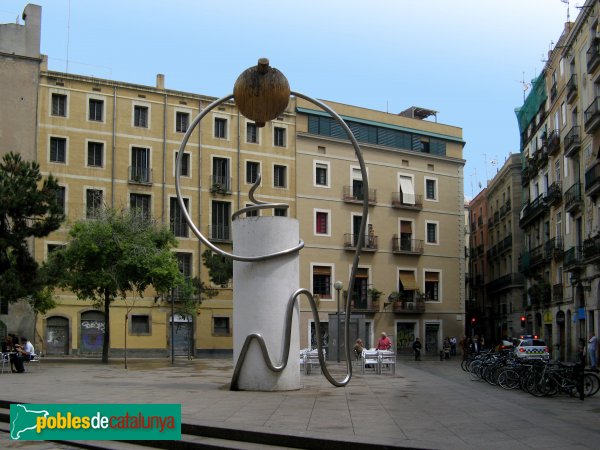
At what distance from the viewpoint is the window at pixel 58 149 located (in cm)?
4338

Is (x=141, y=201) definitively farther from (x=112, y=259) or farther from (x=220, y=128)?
(x=112, y=259)

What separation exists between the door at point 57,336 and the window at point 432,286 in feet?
82.6

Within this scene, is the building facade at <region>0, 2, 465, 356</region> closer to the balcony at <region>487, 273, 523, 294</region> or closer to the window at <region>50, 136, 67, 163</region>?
the window at <region>50, 136, 67, 163</region>

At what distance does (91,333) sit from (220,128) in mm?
14759

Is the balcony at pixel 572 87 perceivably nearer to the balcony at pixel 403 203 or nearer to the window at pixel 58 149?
the balcony at pixel 403 203

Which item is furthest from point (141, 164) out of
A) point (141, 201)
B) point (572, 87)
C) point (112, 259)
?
point (572, 87)

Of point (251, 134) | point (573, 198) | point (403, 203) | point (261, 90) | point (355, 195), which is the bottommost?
point (261, 90)

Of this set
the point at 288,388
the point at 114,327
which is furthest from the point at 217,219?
the point at 288,388

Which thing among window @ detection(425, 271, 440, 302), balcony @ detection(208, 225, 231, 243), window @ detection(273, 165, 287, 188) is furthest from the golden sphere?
window @ detection(425, 271, 440, 302)

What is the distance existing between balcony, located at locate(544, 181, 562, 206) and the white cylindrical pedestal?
31.9m

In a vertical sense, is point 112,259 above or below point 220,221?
below

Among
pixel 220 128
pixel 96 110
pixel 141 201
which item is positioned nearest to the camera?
pixel 96 110

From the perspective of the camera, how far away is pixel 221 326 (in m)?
47.8

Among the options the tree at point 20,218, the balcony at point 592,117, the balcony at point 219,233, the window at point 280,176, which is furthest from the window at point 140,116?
the balcony at point 592,117
